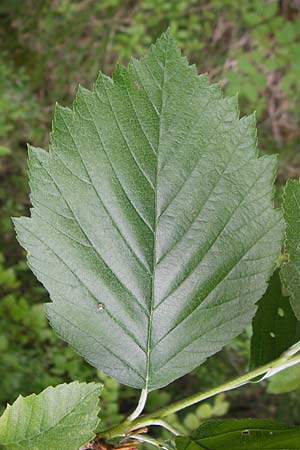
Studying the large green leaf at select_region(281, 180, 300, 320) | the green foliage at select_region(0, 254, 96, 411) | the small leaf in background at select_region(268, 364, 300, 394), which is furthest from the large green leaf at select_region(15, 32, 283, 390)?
the green foliage at select_region(0, 254, 96, 411)

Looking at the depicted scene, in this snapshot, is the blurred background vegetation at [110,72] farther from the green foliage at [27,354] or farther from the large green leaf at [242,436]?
the large green leaf at [242,436]

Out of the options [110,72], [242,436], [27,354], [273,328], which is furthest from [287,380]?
[110,72]

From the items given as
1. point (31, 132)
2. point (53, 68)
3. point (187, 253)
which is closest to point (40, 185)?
point (187, 253)

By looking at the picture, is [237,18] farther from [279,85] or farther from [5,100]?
[5,100]

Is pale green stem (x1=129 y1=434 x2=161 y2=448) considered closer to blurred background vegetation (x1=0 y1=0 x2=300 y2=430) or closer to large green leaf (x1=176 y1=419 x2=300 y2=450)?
large green leaf (x1=176 y1=419 x2=300 y2=450)

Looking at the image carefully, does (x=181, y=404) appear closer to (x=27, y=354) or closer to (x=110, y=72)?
(x=27, y=354)

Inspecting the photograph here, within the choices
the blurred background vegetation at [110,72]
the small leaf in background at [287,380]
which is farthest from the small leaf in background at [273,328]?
the blurred background vegetation at [110,72]

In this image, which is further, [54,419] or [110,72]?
[110,72]
